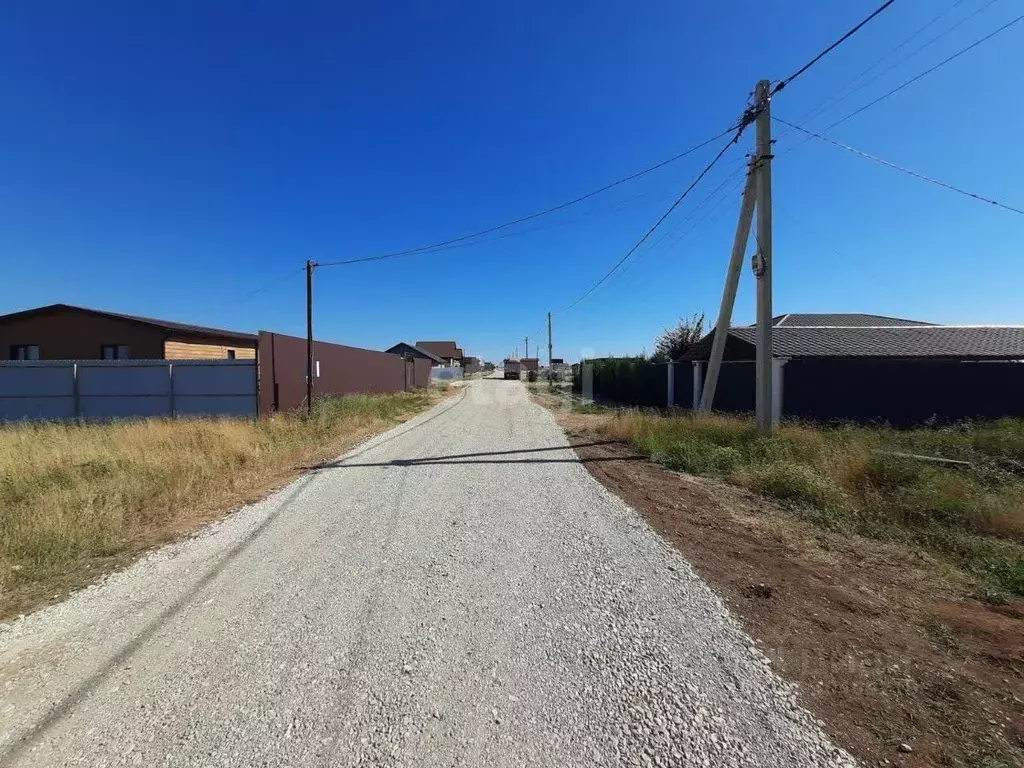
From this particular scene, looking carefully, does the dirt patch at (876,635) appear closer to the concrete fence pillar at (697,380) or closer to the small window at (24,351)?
the concrete fence pillar at (697,380)

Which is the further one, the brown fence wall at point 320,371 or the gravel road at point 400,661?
the brown fence wall at point 320,371

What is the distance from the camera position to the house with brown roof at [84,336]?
20.2 m

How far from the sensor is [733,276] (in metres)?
12.6

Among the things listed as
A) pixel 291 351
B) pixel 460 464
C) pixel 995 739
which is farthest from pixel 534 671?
pixel 291 351

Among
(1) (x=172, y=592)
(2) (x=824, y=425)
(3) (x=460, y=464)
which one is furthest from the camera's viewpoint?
(2) (x=824, y=425)

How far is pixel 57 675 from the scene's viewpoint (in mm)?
2945

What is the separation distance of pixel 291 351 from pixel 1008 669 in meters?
18.4

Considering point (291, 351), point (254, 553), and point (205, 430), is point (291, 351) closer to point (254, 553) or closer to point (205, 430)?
point (205, 430)

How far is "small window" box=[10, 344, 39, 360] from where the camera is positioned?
69.1 feet

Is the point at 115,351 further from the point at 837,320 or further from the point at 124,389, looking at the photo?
the point at 837,320

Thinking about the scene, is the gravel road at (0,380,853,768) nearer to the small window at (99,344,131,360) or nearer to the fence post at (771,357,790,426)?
the fence post at (771,357,790,426)

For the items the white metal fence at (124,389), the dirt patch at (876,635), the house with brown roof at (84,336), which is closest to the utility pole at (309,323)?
the white metal fence at (124,389)

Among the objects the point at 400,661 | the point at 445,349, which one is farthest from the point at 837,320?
the point at 445,349

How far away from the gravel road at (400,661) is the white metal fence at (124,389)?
38.3 ft
